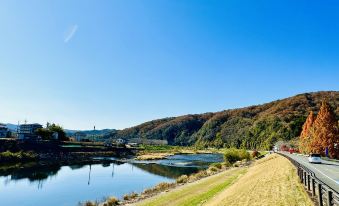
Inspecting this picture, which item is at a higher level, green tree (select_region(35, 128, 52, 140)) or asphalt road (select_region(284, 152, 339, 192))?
green tree (select_region(35, 128, 52, 140))

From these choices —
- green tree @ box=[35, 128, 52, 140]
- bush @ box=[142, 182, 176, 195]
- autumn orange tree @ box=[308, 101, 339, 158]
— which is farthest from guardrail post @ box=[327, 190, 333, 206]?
green tree @ box=[35, 128, 52, 140]

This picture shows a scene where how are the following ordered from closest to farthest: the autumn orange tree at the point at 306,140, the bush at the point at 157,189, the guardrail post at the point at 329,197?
the guardrail post at the point at 329,197 < the bush at the point at 157,189 < the autumn orange tree at the point at 306,140

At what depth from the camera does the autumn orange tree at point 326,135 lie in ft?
196

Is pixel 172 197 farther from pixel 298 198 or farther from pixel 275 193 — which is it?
pixel 298 198

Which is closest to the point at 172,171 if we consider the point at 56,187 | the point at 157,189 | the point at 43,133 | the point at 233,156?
the point at 233,156

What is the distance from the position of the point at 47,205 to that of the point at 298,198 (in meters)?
34.1

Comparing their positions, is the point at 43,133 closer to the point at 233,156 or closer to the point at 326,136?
the point at 233,156

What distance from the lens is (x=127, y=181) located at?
209 ft

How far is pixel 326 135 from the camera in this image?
6075 cm

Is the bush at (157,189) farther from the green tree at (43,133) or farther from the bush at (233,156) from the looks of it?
the green tree at (43,133)

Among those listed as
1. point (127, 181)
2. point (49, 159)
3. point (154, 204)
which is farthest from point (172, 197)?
point (49, 159)

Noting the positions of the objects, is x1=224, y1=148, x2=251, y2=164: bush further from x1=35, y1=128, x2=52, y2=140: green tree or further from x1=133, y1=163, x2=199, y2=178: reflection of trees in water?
x1=35, y1=128, x2=52, y2=140: green tree

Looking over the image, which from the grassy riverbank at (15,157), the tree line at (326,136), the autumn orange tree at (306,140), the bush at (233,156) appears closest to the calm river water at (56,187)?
the grassy riverbank at (15,157)

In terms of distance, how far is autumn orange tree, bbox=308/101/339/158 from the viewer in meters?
59.8
